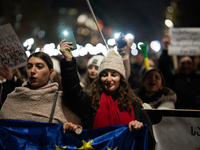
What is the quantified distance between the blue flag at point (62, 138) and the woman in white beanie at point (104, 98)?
13 centimetres

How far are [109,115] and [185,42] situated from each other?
7.54 feet

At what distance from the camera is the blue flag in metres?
2.05

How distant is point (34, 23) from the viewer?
3352 mm

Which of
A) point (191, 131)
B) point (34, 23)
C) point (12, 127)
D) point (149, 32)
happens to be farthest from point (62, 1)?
point (191, 131)

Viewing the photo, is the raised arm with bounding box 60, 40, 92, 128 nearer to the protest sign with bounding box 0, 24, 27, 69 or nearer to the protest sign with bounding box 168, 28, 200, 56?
the protest sign with bounding box 0, 24, 27, 69

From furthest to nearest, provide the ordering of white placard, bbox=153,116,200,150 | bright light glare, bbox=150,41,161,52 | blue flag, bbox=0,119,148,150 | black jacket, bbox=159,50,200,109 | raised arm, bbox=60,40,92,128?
bright light glare, bbox=150,41,161,52 < black jacket, bbox=159,50,200,109 < white placard, bbox=153,116,200,150 < raised arm, bbox=60,40,92,128 < blue flag, bbox=0,119,148,150

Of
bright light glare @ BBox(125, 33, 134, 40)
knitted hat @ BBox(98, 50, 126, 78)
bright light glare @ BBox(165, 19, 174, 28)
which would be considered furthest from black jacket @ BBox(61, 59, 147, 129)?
bright light glare @ BBox(165, 19, 174, 28)

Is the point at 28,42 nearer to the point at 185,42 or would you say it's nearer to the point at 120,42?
the point at 120,42

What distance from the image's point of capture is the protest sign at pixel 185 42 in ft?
12.1

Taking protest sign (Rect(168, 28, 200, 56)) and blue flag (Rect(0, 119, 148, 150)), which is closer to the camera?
blue flag (Rect(0, 119, 148, 150))

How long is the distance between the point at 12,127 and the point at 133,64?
272cm

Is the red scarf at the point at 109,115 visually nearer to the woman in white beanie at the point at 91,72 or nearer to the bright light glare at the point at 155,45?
the woman in white beanie at the point at 91,72

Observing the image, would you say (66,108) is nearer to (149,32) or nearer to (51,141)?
(51,141)

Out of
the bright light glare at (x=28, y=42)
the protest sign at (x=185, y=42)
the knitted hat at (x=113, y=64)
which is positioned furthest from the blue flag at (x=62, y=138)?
the protest sign at (x=185, y=42)
